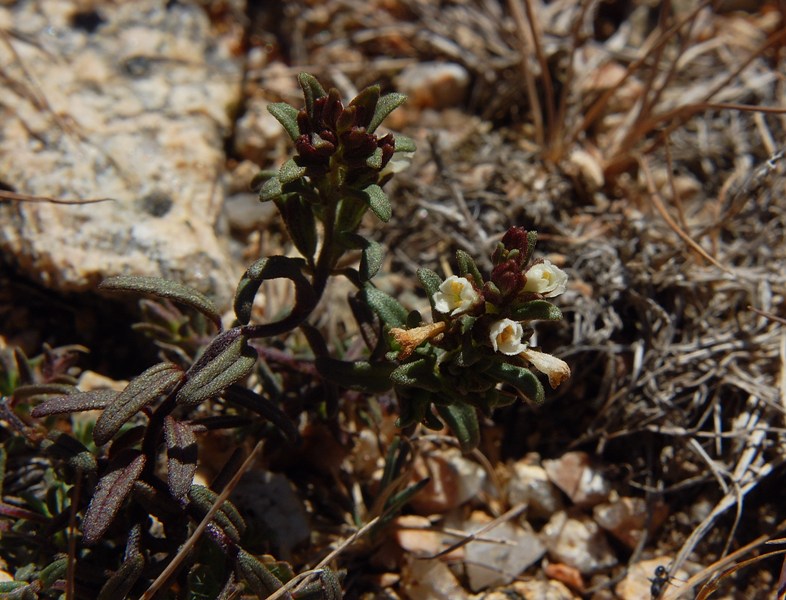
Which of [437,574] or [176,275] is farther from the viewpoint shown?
[176,275]

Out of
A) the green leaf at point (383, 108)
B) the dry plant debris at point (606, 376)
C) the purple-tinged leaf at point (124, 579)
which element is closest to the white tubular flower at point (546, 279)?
the green leaf at point (383, 108)

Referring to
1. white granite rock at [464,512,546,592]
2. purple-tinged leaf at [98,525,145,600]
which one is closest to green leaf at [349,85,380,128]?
purple-tinged leaf at [98,525,145,600]

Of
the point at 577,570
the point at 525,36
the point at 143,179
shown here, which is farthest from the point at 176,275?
the point at 525,36

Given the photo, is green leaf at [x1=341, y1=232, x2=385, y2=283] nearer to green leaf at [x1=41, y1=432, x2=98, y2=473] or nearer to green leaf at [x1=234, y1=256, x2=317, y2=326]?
green leaf at [x1=234, y1=256, x2=317, y2=326]

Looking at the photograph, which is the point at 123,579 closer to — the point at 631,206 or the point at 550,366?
the point at 550,366

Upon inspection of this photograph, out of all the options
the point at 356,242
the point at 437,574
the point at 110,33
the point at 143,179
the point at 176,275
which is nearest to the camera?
the point at 356,242

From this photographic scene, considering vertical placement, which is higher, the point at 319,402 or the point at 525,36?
the point at 525,36

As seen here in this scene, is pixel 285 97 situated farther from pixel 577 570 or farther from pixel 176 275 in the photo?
pixel 577 570

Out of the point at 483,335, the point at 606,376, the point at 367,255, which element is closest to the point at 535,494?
the point at 606,376
